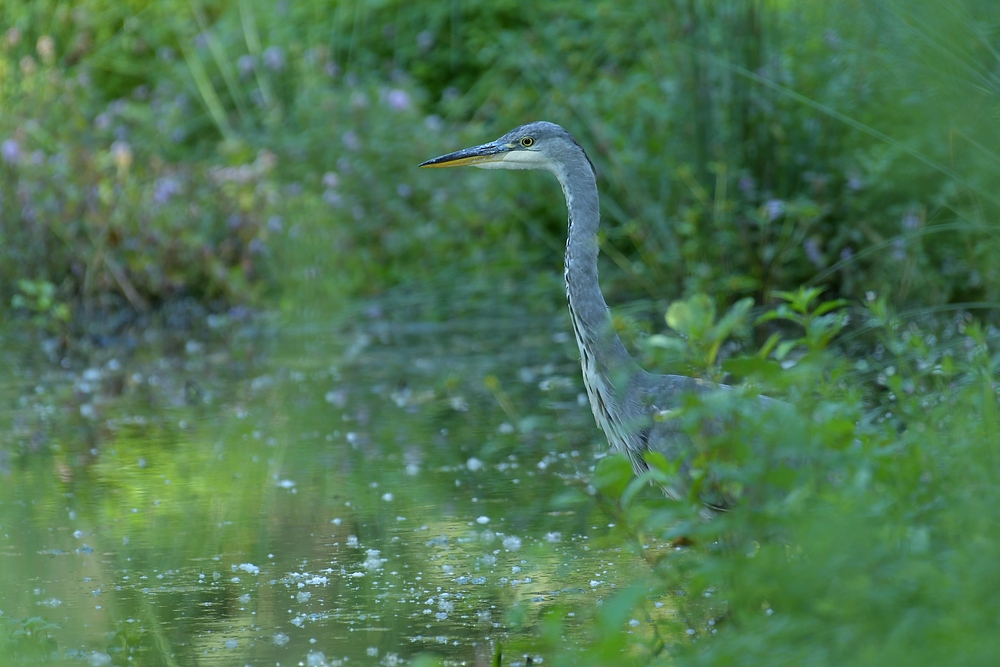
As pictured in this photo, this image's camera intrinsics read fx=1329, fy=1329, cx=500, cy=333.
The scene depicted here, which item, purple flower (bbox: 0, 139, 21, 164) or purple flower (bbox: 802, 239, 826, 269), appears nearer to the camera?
purple flower (bbox: 802, 239, 826, 269)

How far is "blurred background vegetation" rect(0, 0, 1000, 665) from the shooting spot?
2.69 metres

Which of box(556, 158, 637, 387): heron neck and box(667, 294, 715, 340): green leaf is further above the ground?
box(667, 294, 715, 340): green leaf

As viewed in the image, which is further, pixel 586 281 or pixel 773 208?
pixel 773 208

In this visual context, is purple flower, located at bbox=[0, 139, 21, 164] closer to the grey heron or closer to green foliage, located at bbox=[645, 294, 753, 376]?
the grey heron

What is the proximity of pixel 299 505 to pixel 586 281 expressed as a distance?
160 cm

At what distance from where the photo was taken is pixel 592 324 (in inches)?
175

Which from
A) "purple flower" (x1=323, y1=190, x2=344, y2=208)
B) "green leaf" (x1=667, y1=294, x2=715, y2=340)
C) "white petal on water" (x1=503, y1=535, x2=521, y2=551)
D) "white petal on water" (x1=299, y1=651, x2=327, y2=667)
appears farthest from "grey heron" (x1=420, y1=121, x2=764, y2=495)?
"purple flower" (x1=323, y1=190, x2=344, y2=208)

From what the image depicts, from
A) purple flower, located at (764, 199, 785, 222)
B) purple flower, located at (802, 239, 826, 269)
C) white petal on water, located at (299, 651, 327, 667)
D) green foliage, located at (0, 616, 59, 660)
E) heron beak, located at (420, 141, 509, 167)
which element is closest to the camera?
green foliage, located at (0, 616, 59, 660)

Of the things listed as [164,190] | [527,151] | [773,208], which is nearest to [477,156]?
[527,151]

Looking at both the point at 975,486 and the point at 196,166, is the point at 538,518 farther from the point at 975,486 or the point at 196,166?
the point at 196,166

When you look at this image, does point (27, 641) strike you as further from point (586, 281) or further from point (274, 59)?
point (274, 59)

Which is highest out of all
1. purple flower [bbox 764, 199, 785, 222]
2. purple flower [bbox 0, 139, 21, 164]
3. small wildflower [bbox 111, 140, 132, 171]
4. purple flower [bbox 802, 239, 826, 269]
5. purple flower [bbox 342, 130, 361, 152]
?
A: purple flower [bbox 764, 199, 785, 222]

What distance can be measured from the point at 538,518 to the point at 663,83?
396 cm

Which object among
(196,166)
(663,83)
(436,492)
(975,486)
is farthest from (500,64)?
(975,486)
